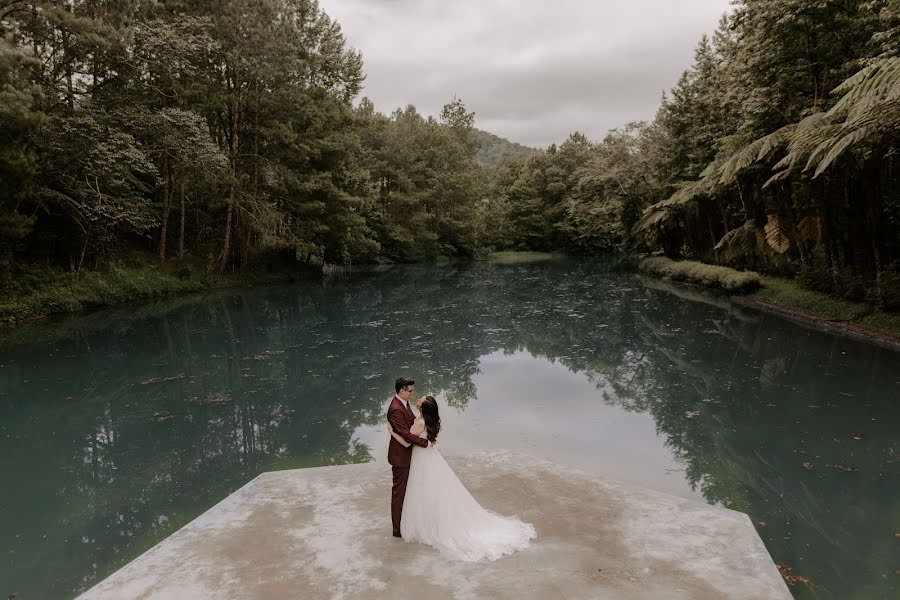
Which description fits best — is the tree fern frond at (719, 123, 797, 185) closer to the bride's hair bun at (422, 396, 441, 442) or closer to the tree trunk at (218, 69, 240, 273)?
the bride's hair bun at (422, 396, 441, 442)

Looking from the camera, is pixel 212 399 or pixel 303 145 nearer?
pixel 212 399

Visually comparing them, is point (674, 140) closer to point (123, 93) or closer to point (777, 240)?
point (777, 240)

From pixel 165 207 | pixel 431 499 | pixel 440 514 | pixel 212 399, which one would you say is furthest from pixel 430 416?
pixel 165 207

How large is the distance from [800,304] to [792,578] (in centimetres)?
1792

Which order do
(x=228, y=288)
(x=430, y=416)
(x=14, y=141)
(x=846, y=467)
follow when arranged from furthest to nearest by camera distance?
(x=228, y=288)
(x=14, y=141)
(x=846, y=467)
(x=430, y=416)

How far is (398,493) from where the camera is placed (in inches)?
216

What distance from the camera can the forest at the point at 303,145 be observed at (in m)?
16.6

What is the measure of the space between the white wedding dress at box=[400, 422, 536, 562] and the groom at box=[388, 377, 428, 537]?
0.07 meters

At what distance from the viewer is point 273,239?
30.8 meters

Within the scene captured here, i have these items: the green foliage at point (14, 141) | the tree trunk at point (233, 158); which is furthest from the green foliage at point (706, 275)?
the green foliage at point (14, 141)

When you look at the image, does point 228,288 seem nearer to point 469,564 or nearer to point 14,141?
point 14,141

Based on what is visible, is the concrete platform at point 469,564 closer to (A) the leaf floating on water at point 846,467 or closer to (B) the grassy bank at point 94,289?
(A) the leaf floating on water at point 846,467

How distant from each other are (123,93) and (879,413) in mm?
28046

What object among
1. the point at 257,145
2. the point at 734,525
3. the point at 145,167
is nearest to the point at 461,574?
the point at 734,525
